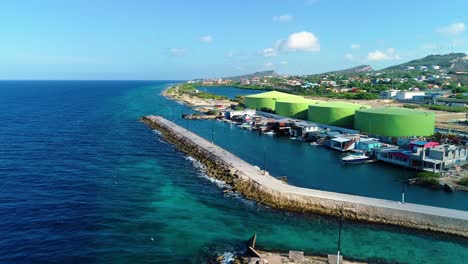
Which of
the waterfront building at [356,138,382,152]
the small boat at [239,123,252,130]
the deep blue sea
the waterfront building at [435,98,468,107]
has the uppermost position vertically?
the waterfront building at [435,98,468,107]

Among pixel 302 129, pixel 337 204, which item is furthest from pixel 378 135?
pixel 337 204

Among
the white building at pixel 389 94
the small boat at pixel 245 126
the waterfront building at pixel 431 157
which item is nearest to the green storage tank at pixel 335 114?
the small boat at pixel 245 126

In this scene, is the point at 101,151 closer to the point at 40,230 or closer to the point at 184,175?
the point at 184,175

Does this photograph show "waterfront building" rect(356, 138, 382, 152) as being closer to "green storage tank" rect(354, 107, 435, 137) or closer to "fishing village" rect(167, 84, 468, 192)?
"fishing village" rect(167, 84, 468, 192)

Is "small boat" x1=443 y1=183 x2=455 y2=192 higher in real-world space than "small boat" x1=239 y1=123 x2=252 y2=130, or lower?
lower

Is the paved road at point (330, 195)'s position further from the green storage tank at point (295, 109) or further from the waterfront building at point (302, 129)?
the green storage tank at point (295, 109)

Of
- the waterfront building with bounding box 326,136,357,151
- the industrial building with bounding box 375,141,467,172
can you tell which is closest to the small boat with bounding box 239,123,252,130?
the waterfront building with bounding box 326,136,357,151

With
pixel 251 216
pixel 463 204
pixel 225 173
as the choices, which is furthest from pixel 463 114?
pixel 251 216
